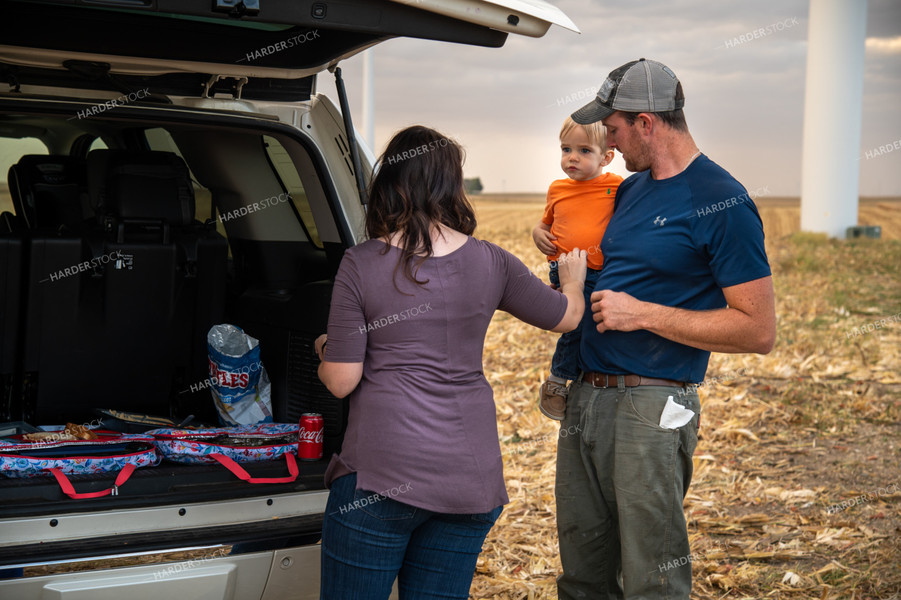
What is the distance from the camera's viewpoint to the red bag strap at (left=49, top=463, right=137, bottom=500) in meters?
2.63

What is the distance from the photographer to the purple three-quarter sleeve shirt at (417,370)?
2146 mm

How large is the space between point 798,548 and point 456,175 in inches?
124

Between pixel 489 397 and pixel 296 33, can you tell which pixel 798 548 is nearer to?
pixel 489 397

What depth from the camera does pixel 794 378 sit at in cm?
777

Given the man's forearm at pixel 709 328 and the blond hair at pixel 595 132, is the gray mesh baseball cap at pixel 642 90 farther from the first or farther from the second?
the man's forearm at pixel 709 328

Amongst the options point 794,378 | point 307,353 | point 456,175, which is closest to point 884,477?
point 794,378

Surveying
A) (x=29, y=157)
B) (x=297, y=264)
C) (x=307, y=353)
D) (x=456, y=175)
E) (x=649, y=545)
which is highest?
(x=29, y=157)

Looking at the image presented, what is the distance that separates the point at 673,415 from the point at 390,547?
1.01 meters

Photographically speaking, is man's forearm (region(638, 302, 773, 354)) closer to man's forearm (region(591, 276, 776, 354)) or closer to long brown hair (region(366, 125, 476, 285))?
man's forearm (region(591, 276, 776, 354))

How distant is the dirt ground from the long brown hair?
2.23m
